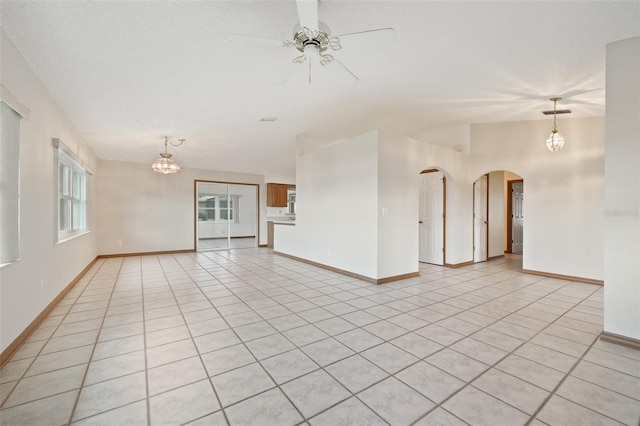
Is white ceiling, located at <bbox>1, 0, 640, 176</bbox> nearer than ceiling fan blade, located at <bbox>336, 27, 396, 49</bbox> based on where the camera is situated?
No

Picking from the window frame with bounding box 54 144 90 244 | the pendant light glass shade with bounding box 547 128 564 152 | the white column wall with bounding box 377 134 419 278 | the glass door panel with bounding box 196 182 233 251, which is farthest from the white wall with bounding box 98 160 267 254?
the pendant light glass shade with bounding box 547 128 564 152

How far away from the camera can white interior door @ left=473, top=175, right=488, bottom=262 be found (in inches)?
244

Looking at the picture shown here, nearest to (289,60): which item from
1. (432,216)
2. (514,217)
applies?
(432,216)

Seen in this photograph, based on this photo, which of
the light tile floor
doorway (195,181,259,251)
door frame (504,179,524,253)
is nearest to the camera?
the light tile floor

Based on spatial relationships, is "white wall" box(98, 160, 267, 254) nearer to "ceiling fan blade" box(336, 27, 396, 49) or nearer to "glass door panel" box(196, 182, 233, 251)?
"glass door panel" box(196, 182, 233, 251)

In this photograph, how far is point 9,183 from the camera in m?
2.26

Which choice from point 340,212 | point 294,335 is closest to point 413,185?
point 340,212

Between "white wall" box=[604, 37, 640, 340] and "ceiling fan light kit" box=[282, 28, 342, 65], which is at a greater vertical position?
"ceiling fan light kit" box=[282, 28, 342, 65]

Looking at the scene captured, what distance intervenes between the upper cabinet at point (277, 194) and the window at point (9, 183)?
24.0 feet

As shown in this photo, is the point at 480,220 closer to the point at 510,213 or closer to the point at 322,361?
the point at 510,213

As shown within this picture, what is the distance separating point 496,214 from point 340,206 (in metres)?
4.45

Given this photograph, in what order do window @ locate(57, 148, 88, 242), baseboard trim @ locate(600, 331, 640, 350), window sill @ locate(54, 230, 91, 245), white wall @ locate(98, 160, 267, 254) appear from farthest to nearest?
white wall @ locate(98, 160, 267, 254)
window @ locate(57, 148, 88, 242)
window sill @ locate(54, 230, 91, 245)
baseboard trim @ locate(600, 331, 640, 350)

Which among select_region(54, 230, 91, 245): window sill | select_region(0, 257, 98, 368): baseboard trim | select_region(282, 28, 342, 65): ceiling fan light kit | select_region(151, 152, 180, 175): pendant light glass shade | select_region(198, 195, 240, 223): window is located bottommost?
select_region(0, 257, 98, 368): baseboard trim

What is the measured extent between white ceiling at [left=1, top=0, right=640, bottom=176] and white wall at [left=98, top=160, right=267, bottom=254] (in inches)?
86.1
